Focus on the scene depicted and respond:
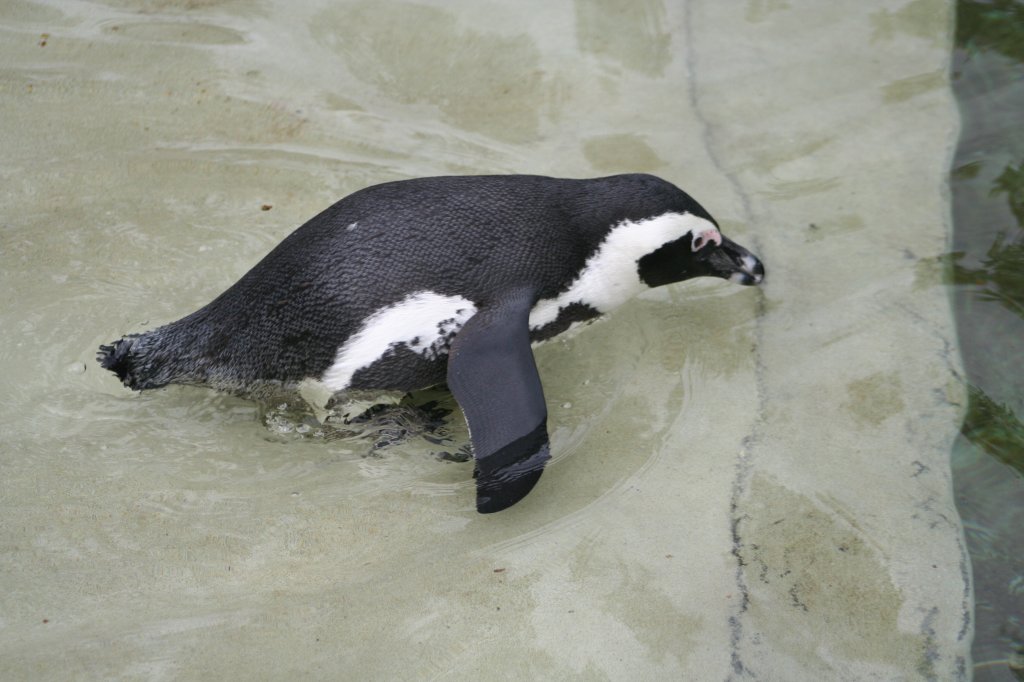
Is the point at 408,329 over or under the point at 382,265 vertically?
under

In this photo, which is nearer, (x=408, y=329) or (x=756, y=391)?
(x=408, y=329)

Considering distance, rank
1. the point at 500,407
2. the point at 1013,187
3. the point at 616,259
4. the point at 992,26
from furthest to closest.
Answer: the point at 992,26 → the point at 1013,187 → the point at 616,259 → the point at 500,407

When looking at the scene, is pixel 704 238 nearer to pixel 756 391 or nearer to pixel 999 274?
pixel 756 391

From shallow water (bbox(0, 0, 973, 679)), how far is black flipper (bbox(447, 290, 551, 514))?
161 mm

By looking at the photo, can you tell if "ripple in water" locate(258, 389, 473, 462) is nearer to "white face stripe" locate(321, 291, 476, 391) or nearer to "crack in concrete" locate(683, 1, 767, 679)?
"white face stripe" locate(321, 291, 476, 391)

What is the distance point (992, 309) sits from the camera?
257cm

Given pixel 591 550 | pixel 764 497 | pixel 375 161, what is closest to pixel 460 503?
pixel 591 550

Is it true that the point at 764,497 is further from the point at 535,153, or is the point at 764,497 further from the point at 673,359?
the point at 535,153

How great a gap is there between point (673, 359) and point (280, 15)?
2005mm

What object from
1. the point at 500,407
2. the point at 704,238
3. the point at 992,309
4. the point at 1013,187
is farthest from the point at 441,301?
the point at 1013,187

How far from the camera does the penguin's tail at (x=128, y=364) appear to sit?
7.74ft

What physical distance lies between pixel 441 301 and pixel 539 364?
485 millimetres

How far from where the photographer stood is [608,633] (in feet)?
6.34

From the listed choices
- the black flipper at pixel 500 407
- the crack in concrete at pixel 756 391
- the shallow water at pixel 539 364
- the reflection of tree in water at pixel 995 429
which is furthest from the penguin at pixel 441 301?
the reflection of tree in water at pixel 995 429
